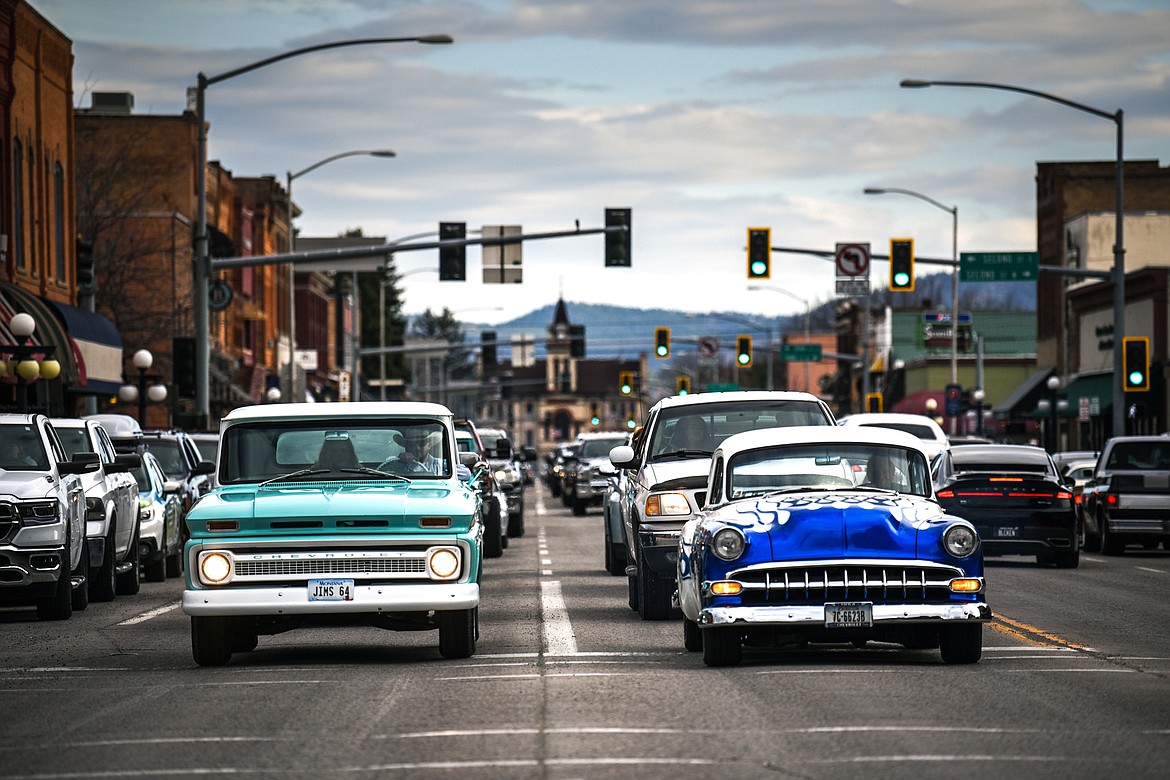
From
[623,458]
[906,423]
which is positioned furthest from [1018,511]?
[623,458]

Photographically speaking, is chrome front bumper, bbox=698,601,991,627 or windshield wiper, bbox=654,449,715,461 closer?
chrome front bumper, bbox=698,601,991,627

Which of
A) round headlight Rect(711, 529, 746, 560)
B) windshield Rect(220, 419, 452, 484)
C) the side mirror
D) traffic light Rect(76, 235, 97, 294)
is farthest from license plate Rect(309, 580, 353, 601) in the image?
traffic light Rect(76, 235, 97, 294)

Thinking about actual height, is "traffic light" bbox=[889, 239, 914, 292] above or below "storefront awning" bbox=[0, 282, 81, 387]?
above

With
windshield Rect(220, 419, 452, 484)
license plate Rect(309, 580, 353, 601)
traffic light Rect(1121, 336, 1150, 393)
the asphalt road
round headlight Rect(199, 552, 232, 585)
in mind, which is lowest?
the asphalt road

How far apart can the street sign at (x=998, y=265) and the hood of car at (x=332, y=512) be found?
3386cm

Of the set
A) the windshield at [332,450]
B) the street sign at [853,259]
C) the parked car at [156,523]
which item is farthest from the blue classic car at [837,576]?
the street sign at [853,259]

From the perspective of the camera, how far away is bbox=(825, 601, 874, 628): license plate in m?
13.0

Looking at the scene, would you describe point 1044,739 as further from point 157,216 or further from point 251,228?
point 251,228

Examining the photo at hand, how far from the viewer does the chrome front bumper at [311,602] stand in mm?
13594

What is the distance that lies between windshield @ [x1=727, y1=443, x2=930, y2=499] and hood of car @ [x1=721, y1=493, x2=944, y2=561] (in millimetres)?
863

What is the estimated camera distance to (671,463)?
18.5 meters

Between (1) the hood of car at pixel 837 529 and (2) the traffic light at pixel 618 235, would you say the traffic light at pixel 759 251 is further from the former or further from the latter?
(1) the hood of car at pixel 837 529

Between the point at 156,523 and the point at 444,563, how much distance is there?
12508 mm

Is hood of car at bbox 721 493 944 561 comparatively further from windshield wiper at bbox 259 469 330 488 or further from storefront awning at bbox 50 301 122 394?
storefront awning at bbox 50 301 122 394
